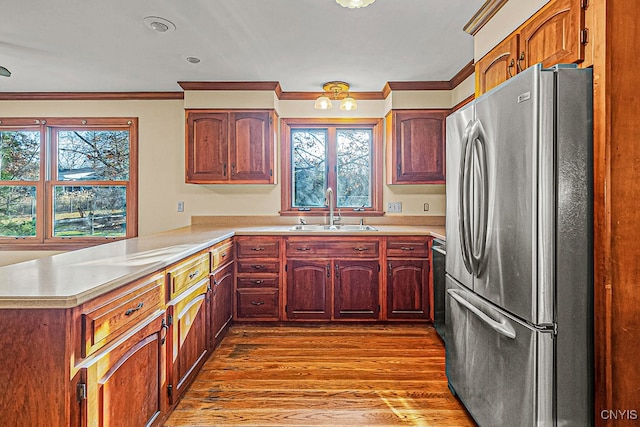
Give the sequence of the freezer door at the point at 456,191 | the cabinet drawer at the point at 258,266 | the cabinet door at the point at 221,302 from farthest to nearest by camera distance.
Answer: the cabinet drawer at the point at 258,266 < the cabinet door at the point at 221,302 < the freezer door at the point at 456,191

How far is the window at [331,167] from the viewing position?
12.8ft

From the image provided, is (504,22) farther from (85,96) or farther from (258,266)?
(85,96)

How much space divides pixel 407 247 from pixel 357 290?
1.97ft

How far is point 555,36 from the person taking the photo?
5.14ft

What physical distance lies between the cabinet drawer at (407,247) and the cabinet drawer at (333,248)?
4.9 inches

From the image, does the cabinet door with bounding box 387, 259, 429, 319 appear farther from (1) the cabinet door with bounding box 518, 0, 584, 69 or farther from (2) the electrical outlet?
(1) the cabinet door with bounding box 518, 0, 584, 69

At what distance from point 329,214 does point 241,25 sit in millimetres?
2056

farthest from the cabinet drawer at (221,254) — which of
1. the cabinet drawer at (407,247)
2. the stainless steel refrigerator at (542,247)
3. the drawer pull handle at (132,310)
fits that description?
the stainless steel refrigerator at (542,247)

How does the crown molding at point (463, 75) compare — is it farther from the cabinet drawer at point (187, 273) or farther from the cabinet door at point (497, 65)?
the cabinet drawer at point (187, 273)

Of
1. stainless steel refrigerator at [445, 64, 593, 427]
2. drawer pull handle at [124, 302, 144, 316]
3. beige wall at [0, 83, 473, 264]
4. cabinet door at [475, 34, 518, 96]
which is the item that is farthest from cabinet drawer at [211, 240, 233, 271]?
cabinet door at [475, 34, 518, 96]

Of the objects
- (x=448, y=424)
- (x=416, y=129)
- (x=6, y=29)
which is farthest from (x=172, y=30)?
(x=448, y=424)

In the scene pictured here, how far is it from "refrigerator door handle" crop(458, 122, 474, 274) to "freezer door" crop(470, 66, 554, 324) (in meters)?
0.08

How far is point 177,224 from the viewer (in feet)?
12.9

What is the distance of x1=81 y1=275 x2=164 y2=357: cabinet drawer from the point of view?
1191mm
